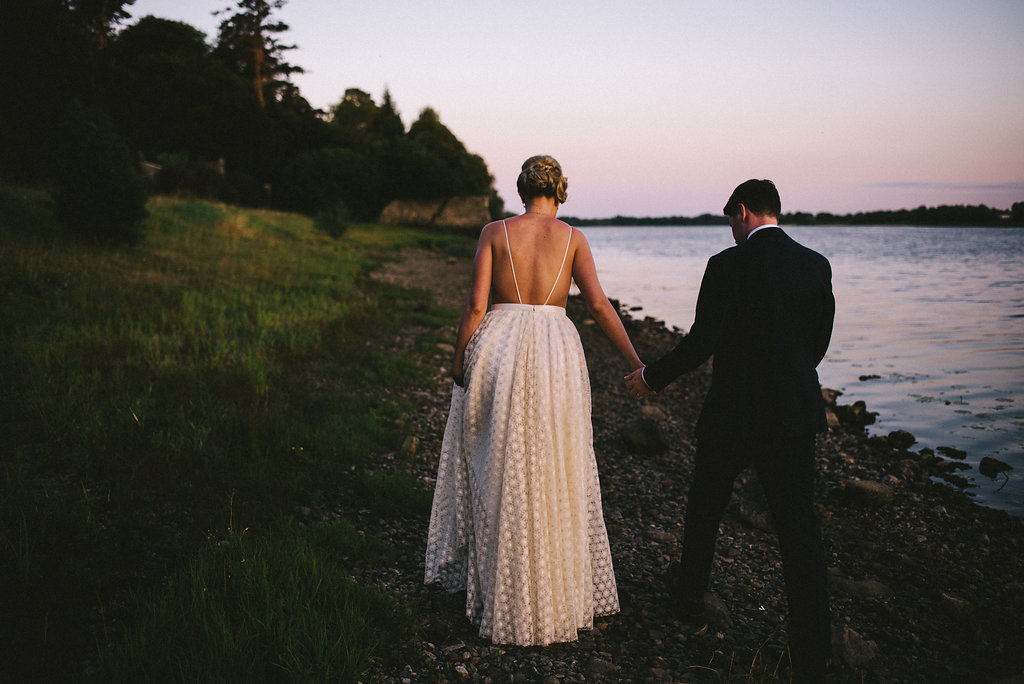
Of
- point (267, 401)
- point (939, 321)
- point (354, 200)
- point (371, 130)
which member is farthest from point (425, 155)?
point (267, 401)

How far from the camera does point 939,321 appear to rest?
17641 millimetres

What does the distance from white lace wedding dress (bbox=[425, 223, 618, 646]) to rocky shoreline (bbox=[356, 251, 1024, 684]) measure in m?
0.25

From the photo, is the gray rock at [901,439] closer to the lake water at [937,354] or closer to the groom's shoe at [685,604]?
the lake water at [937,354]

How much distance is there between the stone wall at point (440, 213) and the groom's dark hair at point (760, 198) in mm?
53956

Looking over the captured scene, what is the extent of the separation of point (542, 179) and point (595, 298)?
2.57 feet

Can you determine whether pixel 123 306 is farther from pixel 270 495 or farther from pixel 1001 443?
pixel 1001 443

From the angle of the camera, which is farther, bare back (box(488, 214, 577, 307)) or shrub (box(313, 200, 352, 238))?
shrub (box(313, 200, 352, 238))

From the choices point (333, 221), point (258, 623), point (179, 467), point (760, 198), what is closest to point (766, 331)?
point (760, 198)

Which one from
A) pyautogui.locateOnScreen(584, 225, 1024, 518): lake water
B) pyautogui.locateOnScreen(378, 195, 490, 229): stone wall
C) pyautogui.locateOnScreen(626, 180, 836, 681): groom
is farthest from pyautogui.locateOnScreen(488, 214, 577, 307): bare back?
pyautogui.locateOnScreen(378, 195, 490, 229): stone wall

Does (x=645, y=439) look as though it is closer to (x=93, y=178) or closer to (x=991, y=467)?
(x=991, y=467)

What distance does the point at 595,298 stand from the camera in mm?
3469

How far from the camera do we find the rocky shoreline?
10.7 ft

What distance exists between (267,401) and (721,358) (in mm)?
5274

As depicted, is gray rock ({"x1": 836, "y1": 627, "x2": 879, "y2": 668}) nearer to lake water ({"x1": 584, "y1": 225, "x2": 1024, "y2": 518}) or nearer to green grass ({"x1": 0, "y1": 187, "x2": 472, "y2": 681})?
green grass ({"x1": 0, "y1": 187, "x2": 472, "y2": 681})
